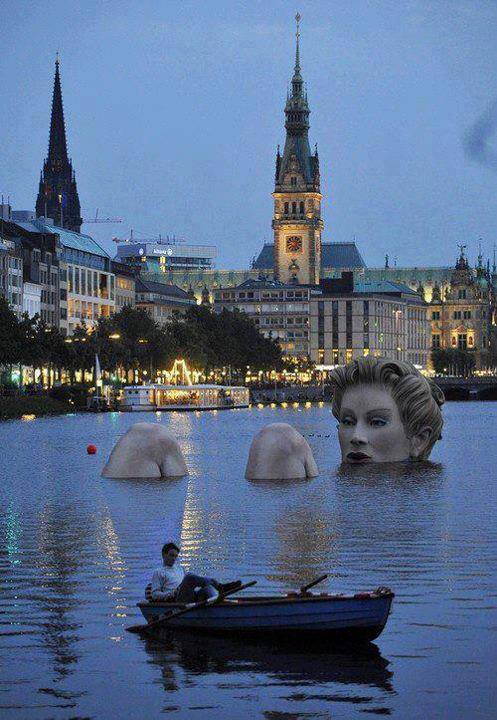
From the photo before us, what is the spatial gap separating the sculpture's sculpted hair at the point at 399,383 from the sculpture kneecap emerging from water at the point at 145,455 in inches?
364

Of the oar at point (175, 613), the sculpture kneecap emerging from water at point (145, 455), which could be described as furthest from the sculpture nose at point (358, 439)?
the oar at point (175, 613)

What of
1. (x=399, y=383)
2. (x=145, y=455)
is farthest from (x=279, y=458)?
(x=399, y=383)

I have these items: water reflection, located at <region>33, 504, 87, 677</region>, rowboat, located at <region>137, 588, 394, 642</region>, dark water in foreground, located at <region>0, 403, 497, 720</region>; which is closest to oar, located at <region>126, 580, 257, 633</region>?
rowboat, located at <region>137, 588, 394, 642</region>

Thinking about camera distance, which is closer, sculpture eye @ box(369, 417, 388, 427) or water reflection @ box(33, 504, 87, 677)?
water reflection @ box(33, 504, 87, 677)

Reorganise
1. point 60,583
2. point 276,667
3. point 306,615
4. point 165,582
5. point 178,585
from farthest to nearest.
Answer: point 60,583, point 165,582, point 178,585, point 306,615, point 276,667

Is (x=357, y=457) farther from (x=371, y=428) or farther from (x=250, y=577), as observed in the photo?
(x=250, y=577)

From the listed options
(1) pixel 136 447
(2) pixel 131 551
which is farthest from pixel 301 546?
(1) pixel 136 447

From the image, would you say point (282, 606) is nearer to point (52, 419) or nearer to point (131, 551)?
point (131, 551)

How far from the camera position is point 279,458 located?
82562mm

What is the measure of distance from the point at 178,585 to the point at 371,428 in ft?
167

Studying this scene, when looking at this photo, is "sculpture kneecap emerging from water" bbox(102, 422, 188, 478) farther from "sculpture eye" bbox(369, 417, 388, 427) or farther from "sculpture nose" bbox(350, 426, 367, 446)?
"sculpture eye" bbox(369, 417, 388, 427)

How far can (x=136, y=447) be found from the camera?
82250 millimetres

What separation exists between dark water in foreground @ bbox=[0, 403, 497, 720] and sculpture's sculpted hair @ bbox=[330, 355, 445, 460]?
9.64ft

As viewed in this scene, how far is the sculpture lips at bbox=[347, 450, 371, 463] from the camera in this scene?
290 ft
